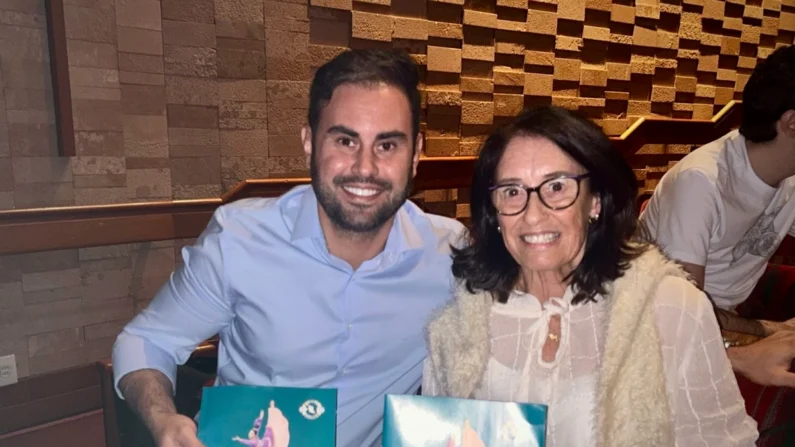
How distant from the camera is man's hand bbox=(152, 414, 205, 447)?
1.22 m

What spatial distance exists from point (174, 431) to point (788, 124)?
2181 millimetres

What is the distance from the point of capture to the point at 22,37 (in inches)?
86.0

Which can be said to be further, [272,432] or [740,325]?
[740,325]

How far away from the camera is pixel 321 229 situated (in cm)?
156

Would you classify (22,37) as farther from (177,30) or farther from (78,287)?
(78,287)

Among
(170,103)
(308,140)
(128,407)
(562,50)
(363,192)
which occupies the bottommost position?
(128,407)

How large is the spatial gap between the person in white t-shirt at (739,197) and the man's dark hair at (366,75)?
105cm

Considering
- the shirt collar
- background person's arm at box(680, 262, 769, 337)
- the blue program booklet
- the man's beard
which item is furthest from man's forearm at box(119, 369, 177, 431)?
background person's arm at box(680, 262, 769, 337)

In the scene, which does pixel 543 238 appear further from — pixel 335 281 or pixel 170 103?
pixel 170 103

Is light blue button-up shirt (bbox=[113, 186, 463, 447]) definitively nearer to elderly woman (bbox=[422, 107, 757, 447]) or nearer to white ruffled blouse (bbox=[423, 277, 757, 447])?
elderly woman (bbox=[422, 107, 757, 447])

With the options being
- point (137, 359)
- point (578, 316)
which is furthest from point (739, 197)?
point (137, 359)

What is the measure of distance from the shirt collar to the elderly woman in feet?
0.69

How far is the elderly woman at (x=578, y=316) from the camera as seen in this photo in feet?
3.95

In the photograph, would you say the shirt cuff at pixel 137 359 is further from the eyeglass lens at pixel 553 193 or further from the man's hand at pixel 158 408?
the eyeglass lens at pixel 553 193
